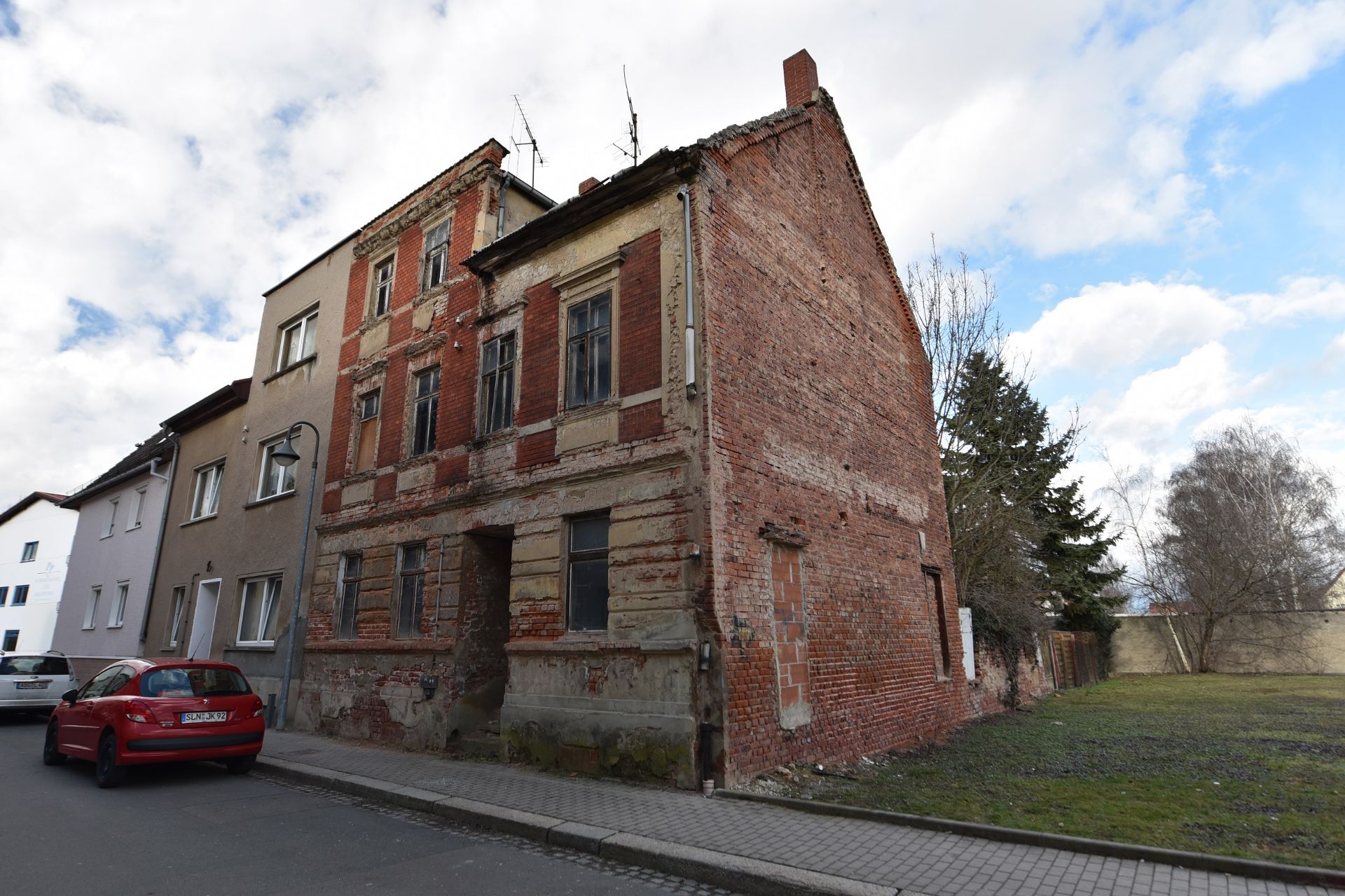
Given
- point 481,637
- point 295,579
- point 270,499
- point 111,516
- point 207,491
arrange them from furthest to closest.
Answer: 1. point 111,516
2. point 207,491
3. point 270,499
4. point 295,579
5. point 481,637

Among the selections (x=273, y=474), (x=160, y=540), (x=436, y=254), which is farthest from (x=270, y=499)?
(x=436, y=254)

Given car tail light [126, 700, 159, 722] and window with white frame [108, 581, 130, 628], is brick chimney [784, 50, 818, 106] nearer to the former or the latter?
car tail light [126, 700, 159, 722]

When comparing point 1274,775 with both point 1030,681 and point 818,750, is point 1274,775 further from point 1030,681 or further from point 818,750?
point 1030,681

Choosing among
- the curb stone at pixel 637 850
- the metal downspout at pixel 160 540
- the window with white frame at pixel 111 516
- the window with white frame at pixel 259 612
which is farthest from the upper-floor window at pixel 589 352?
the window with white frame at pixel 111 516

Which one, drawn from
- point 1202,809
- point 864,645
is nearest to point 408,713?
point 864,645

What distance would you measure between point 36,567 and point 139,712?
34.2 m

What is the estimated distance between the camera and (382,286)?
1586 centimetres

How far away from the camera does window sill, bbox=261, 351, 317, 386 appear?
16.5 meters

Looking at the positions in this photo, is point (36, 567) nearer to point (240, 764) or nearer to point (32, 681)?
point (32, 681)

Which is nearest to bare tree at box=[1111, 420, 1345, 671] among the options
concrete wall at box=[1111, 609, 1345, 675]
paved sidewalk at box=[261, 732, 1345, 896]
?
concrete wall at box=[1111, 609, 1345, 675]

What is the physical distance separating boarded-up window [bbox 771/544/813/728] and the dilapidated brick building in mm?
42

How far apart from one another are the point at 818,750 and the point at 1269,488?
32.5 m

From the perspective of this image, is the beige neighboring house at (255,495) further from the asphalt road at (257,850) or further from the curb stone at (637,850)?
the curb stone at (637,850)

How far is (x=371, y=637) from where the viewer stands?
12.5 meters
